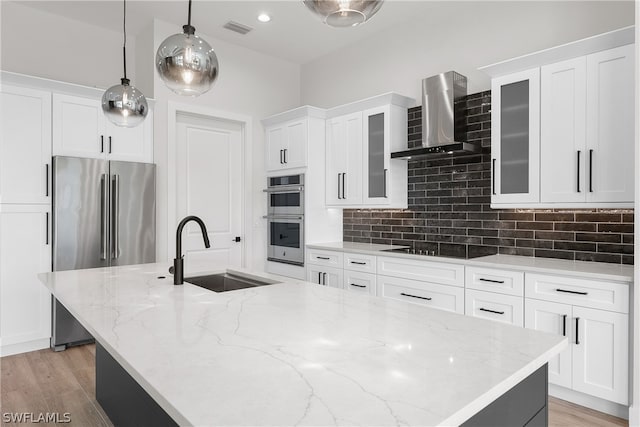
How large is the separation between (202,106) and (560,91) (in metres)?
3.42

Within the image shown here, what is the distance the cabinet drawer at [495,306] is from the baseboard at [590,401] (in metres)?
0.49

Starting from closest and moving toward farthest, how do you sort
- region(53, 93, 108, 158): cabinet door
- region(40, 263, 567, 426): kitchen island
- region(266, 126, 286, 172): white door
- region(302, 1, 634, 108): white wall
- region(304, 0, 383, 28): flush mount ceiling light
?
region(40, 263, 567, 426): kitchen island
region(304, 0, 383, 28): flush mount ceiling light
region(302, 1, 634, 108): white wall
region(53, 93, 108, 158): cabinet door
region(266, 126, 286, 172): white door

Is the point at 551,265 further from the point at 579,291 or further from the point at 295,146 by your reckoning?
the point at 295,146

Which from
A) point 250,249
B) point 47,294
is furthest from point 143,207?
point 250,249

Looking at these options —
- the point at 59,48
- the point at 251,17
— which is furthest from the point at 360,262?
the point at 59,48

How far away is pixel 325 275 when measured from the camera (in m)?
4.23

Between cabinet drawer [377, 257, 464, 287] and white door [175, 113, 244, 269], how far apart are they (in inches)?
73.5

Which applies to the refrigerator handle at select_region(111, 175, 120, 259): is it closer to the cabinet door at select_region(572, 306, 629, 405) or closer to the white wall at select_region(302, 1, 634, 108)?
the white wall at select_region(302, 1, 634, 108)

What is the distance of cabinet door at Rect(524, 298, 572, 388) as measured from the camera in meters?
2.57

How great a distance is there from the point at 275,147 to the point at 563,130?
3.05 meters

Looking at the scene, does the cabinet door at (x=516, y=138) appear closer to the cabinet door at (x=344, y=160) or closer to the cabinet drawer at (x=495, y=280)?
the cabinet drawer at (x=495, y=280)

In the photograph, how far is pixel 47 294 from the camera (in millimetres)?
Result: 3598

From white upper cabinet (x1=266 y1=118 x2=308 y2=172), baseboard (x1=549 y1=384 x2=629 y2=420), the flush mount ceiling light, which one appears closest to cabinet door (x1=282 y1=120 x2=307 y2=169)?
white upper cabinet (x1=266 y1=118 x2=308 y2=172)

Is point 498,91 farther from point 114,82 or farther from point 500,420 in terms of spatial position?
point 114,82
